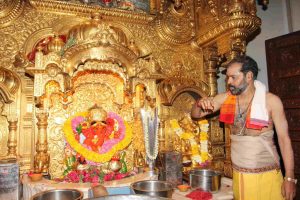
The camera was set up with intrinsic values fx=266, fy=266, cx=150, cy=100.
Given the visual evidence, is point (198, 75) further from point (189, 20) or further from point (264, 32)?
point (264, 32)

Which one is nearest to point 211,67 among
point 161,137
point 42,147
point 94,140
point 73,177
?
point 161,137

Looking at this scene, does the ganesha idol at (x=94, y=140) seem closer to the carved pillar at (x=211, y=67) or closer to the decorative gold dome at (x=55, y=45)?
the decorative gold dome at (x=55, y=45)

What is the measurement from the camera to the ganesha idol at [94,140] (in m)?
→ 3.93

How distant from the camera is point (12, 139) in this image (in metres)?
3.89

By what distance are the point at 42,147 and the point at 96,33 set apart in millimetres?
1793

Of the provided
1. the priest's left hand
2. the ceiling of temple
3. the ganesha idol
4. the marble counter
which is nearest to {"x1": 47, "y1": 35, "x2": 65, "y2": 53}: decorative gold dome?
the ceiling of temple

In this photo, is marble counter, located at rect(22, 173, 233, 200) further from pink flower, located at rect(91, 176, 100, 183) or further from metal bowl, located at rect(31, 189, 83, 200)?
metal bowl, located at rect(31, 189, 83, 200)

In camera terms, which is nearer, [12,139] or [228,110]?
[228,110]

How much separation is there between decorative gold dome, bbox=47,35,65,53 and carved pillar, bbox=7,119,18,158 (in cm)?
118

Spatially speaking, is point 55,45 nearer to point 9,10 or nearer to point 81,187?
point 9,10

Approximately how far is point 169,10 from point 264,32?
6.65ft

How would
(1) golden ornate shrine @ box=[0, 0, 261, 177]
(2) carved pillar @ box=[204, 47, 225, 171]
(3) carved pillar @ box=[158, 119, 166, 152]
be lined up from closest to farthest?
(1) golden ornate shrine @ box=[0, 0, 261, 177]
(3) carved pillar @ box=[158, 119, 166, 152]
(2) carved pillar @ box=[204, 47, 225, 171]

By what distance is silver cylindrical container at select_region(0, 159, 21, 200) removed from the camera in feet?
9.85

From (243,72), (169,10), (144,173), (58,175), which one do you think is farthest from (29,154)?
(169,10)
